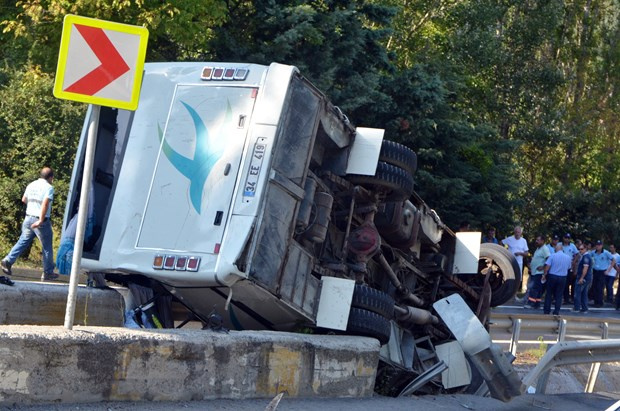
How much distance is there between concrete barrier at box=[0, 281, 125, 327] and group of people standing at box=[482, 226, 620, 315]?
441 inches

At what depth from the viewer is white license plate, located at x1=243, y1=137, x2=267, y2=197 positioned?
7062mm

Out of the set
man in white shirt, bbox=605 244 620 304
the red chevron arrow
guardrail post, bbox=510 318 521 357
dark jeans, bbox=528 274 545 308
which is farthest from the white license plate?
man in white shirt, bbox=605 244 620 304

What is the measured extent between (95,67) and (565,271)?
15978mm

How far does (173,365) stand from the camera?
5945 mm

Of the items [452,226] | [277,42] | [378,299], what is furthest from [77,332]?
[452,226]

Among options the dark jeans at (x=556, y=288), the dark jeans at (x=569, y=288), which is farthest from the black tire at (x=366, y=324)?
the dark jeans at (x=569, y=288)

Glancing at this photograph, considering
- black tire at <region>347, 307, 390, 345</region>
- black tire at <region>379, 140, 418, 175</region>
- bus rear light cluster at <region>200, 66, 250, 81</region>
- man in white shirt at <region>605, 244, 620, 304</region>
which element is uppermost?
man in white shirt at <region>605, 244, 620, 304</region>

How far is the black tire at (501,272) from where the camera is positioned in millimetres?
11188

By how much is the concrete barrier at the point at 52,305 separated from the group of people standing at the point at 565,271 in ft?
36.8

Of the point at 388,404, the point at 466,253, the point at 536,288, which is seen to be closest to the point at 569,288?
the point at 536,288

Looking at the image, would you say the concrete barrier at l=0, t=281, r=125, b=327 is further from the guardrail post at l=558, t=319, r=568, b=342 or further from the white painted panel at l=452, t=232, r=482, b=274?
the guardrail post at l=558, t=319, r=568, b=342

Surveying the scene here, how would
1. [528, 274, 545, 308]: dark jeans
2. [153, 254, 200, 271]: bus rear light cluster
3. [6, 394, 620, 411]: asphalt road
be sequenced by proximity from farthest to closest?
[528, 274, 545, 308]: dark jeans, [153, 254, 200, 271]: bus rear light cluster, [6, 394, 620, 411]: asphalt road

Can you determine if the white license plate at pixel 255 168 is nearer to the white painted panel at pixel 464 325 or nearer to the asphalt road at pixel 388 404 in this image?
the asphalt road at pixel 388 404

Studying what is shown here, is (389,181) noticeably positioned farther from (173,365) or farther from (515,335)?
(515,335)
